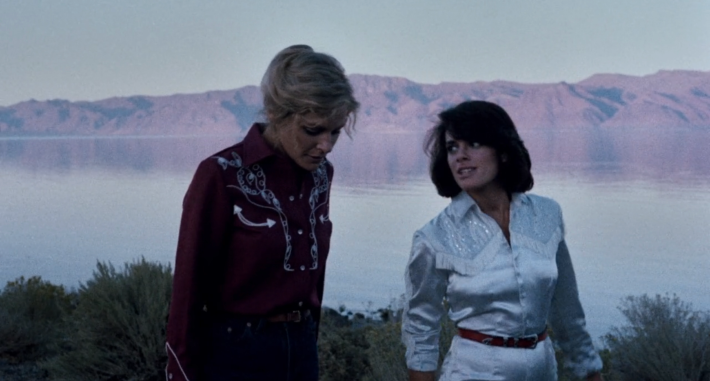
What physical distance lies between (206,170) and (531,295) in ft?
3.52

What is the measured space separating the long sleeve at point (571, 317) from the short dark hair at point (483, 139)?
0.93 feet

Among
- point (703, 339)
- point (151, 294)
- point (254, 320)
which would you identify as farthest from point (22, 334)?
point (254, 320)

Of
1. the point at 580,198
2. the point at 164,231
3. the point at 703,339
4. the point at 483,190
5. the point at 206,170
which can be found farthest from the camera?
the point at 580,198

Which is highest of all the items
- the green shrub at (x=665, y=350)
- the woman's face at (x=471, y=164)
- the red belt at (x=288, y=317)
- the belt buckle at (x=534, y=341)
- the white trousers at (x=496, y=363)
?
the woman's face at (x=471, y=164)

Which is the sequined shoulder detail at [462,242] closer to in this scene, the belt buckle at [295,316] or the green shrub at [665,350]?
the belt buckle at [295,316]

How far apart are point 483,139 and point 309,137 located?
66 cm

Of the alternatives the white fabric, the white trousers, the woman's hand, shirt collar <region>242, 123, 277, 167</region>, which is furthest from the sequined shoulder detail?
shirt collar <region>242, 123, 277, 167</region>

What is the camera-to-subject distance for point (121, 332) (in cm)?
652

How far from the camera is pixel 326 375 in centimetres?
677

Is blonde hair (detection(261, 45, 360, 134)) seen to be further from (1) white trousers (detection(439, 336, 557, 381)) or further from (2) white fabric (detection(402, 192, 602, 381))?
(1) white trousers (detection(439, 336, 557, 381))

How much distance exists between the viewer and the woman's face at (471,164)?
10.5ft

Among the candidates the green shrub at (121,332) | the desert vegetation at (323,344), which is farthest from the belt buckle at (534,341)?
the green shrub at (121,332)

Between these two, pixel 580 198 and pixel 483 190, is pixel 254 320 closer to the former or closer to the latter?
pixel 483 190

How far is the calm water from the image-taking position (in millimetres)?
13740
